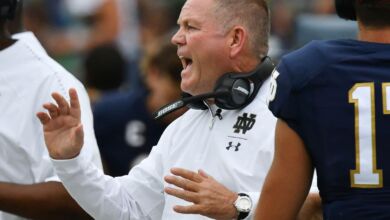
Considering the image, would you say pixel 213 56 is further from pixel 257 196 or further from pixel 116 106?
pixel 116 106

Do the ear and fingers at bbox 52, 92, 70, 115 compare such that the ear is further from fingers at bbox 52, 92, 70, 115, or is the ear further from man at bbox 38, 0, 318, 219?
fingers at bbox 52, 92, 70, 115

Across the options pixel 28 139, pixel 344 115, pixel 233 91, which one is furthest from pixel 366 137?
pixel 28 139

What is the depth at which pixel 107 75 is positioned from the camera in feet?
34.3

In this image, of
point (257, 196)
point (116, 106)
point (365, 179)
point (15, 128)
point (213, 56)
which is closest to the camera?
point (365, 179)

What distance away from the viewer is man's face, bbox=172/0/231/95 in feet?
16.8

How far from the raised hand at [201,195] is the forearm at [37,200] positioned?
0.92 metres

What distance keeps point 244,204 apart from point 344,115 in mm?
792

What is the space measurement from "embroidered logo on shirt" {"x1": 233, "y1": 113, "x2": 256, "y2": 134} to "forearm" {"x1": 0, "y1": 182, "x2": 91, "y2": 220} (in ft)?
3.06

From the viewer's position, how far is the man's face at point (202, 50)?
5117 mm

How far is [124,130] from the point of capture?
29.4 ft

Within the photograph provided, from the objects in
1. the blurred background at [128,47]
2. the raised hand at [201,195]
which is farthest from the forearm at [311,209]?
the blurred background at [128,47]

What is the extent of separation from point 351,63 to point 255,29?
1120mm

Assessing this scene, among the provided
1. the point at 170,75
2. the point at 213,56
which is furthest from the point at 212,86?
the point at 170,75

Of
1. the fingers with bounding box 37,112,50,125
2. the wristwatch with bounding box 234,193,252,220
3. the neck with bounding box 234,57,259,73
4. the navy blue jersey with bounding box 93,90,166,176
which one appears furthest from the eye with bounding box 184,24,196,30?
the navy blue jersey with bounding box 93,90,166,176
